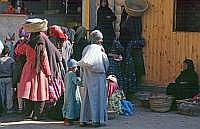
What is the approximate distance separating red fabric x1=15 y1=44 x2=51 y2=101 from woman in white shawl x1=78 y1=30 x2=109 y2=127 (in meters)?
0.83

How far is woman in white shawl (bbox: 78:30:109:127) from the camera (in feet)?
33.0

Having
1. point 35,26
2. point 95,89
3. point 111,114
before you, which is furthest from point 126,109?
point 35,26

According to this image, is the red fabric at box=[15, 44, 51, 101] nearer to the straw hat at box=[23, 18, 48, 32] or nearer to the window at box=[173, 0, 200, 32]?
the straw hat at box=[23, 18, 48, 32]

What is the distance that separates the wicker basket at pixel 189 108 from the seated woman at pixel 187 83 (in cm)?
43

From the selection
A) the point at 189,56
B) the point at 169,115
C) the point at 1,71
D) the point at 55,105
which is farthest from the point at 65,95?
the point at 189,56

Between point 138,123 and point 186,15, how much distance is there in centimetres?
342

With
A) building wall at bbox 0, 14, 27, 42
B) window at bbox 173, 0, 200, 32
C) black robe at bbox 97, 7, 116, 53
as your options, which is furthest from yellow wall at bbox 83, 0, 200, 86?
building wall at bbox 0, 14, 27, 42

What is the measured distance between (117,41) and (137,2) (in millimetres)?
1184

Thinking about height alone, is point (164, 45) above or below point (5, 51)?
above

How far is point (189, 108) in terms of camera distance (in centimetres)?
1134

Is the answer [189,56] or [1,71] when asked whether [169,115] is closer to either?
[189,56]

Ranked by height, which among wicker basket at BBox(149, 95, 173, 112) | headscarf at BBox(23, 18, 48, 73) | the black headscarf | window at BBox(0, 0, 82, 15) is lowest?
wicker basket at BBox(149, 95, 173, 112)

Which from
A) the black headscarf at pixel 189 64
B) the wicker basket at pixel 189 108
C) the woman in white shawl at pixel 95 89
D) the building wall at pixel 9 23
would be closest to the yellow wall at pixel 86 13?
the building wall at pixel 9 23

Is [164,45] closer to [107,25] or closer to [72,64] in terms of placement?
[107,25]
